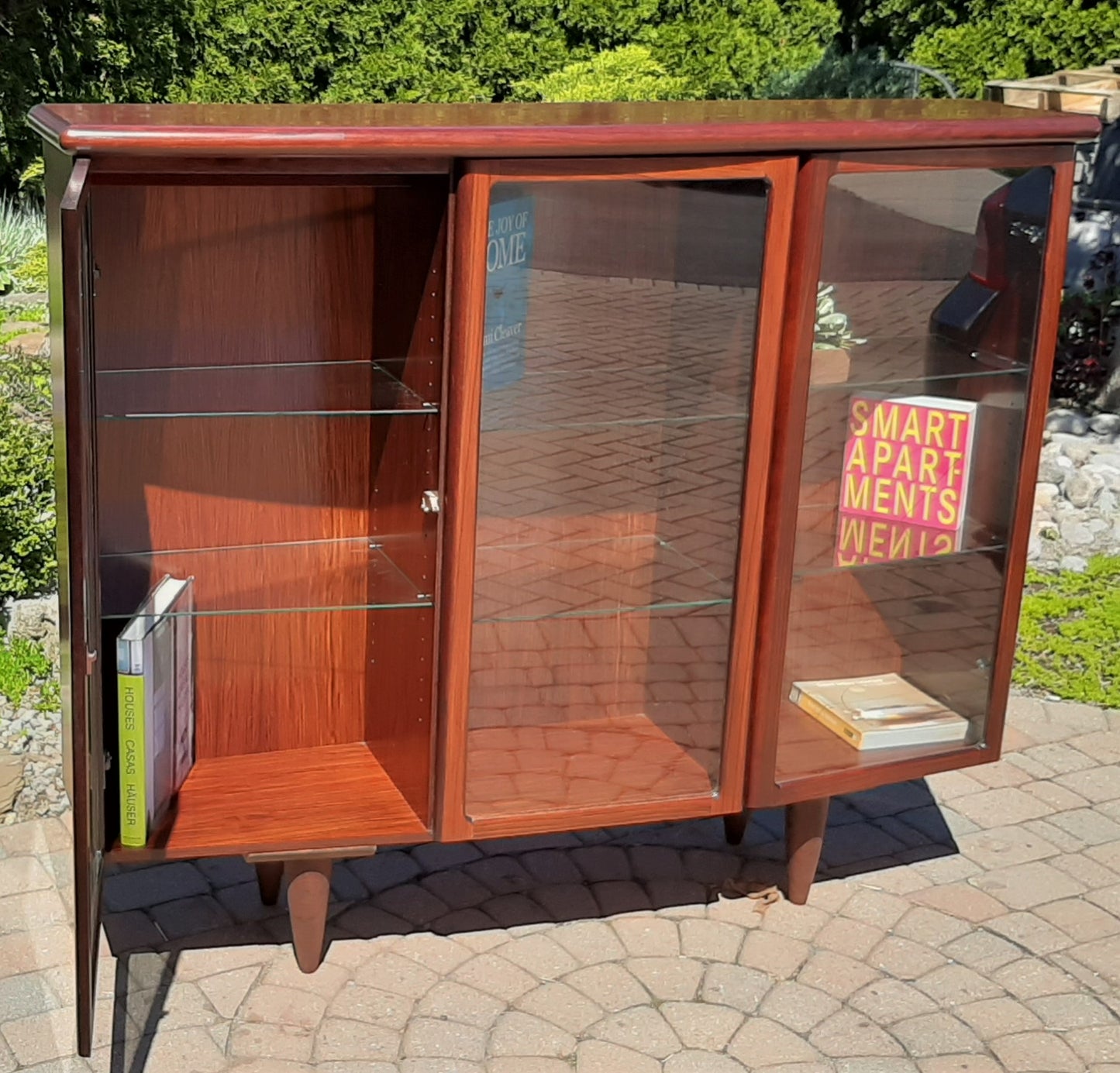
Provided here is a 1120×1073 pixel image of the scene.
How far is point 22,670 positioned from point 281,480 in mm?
1676

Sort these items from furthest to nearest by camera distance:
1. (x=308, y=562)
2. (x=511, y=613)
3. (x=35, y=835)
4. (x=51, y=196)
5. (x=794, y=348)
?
(x=35, y=835), (x=308, y=562), (x=511, y=613), (x=794, y=348), (x=51, y=196)

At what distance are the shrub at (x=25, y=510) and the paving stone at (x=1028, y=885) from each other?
315cm

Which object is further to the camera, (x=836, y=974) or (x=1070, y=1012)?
(x=836, y=974)

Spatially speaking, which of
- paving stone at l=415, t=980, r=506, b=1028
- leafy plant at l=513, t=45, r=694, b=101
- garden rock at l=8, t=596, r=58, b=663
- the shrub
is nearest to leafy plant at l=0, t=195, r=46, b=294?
the shrub

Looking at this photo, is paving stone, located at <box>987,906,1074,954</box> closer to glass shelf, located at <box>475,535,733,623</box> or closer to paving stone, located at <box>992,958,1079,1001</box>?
paving stone, located at <box>992,958,1079,1001</box>

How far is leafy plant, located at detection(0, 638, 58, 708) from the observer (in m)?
4.73

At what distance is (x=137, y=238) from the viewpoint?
3340 mm

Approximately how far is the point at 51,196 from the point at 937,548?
2.15 metres

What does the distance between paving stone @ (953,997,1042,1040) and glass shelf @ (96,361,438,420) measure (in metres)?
1.86

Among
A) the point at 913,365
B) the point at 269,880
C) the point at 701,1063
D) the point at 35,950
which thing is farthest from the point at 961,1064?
the point at 35,950

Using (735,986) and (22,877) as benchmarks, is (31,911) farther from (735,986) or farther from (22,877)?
(735,986)

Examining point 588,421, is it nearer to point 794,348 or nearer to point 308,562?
point 794,348

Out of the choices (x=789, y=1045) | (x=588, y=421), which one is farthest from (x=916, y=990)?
(x=588, y=421)

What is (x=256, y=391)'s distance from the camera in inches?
140
